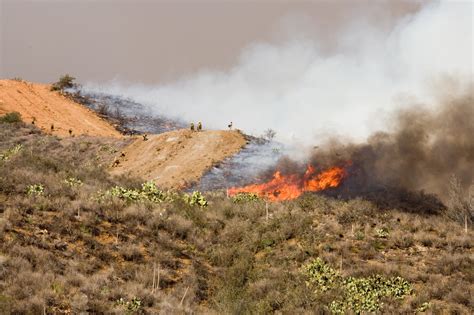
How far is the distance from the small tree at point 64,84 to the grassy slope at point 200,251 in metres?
55.7

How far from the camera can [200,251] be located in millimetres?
20484

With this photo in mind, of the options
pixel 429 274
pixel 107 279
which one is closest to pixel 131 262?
pixel 107 279

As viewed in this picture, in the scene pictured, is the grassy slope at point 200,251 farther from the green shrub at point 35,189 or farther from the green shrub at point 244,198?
the green shrub at point 244,198

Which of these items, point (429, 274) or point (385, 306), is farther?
point (429, 274)

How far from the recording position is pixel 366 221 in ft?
75.8

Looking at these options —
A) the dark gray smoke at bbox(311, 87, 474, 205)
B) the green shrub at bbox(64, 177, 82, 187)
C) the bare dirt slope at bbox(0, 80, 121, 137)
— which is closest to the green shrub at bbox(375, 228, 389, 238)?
the dark gray smoke at bbox(311, 87, 474, 205)

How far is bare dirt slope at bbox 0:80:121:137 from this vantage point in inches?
2366

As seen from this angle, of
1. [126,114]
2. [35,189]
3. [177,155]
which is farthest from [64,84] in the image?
[35,189]

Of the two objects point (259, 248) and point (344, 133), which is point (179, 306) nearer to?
point (259, 248)

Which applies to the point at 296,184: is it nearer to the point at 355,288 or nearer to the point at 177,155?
the point at 177,155

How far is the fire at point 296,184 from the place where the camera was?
31781 mm

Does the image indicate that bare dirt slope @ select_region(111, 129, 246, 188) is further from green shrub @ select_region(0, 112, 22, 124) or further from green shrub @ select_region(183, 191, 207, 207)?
green shrub @ select_region(0, 112, 22, 124)

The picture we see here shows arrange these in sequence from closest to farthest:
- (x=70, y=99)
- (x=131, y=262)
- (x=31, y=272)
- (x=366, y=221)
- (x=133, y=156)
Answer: (x=31, y=272)
(x=131, y=262)
(x=366, y=221)
(x=133, y=156)
(x=70, y=99)

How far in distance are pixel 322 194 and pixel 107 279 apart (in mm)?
17153
